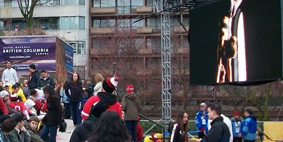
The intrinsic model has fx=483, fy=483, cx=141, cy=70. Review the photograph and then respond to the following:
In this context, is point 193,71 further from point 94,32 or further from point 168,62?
point 94,32

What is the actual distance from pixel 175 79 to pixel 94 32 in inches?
488

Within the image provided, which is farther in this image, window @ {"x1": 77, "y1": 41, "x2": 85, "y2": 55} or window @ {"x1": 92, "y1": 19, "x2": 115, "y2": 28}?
window @ {"x1": 92, "y1": 19, "x2": 115, "y2": 28}

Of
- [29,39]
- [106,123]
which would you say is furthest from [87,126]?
[29,39]

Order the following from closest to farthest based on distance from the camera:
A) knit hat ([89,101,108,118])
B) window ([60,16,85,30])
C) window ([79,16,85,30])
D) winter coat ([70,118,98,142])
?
winter coat ([70,118,98,142]), knit hat ([89,101,108,118]), window ([60,16,85,30]), window ([79,16,85,30])

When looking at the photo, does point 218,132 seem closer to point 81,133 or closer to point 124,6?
point 81,133

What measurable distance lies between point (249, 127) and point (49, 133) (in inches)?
259

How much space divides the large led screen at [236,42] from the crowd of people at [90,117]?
1.35 m

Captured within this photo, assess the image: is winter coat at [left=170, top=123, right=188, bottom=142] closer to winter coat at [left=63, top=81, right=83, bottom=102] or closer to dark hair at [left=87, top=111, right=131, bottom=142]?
winter coat at [left=63, top=81, right=83, bottom=102]

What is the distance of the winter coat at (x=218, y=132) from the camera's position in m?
7.39

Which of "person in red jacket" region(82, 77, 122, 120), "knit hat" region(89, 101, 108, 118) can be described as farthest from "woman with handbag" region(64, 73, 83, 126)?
"knit hat" region(89, 101, 108, 118)

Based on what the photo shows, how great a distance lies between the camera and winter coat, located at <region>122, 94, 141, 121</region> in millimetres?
11484

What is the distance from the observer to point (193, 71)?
12922 millimetres

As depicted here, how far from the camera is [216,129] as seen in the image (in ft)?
24.3

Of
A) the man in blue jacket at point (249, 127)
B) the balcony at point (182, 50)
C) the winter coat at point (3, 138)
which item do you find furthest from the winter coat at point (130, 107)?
the balcony at point (182, 50)
